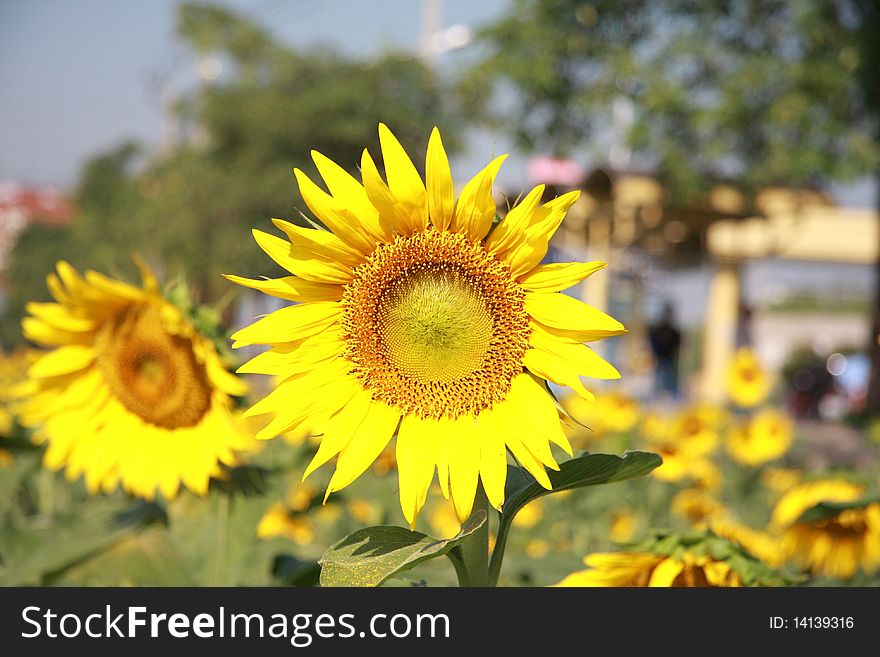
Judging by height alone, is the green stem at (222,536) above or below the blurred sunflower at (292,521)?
below

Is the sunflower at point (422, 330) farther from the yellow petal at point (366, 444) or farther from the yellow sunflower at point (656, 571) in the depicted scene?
the yellow sunflower at point (656, 571)

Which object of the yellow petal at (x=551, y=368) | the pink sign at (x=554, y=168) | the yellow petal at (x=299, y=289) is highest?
the pink sign at (x=554, y=168)

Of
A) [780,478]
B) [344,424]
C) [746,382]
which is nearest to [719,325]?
[746,382]

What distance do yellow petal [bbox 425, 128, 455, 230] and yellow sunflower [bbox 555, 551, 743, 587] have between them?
0.60 m

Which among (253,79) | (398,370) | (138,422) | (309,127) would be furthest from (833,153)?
(253,79)

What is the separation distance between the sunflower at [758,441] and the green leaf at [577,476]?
5.25m

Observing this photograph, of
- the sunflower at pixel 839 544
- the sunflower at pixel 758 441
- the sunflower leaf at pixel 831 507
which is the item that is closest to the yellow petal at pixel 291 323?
the sunflower leaf at pixel 831 507

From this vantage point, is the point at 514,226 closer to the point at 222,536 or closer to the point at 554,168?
the point at 222,536

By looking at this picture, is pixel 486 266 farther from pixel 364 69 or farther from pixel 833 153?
pixel 364 69

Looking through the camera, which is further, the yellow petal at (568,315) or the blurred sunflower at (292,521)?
the blurred sunflower at (292,521)

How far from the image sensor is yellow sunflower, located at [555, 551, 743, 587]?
56.6 inches

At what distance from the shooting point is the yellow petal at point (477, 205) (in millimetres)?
1104
